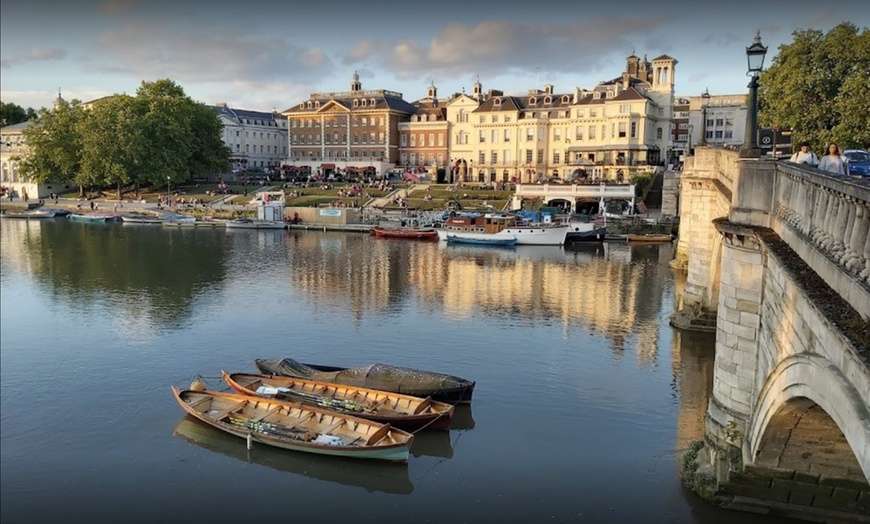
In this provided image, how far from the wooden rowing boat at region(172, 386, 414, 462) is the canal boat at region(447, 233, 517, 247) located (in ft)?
127

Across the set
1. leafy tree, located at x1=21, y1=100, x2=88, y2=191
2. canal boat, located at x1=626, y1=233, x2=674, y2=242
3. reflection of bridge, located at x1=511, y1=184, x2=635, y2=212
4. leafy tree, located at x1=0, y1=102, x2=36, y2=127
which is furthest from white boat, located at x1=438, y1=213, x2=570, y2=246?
leafy tree, located at x1=0, y1=102, x2=36, y2=127

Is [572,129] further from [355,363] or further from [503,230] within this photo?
[355,363]

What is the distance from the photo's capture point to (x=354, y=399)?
19609 mm

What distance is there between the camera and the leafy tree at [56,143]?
85.8 m

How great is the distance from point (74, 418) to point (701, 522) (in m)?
16.0

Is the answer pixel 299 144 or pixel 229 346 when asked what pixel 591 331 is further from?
pixel 299 144

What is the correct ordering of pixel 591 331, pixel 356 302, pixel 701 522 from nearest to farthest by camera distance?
pixel 701 522
pixel 591 331
pixel 356 302

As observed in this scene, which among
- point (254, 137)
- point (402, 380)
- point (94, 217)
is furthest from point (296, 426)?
point (254, 137)

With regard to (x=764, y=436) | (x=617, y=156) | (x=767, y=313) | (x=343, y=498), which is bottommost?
(x=343, y=498)

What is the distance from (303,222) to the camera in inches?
2766

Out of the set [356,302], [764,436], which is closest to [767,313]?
[764,436]

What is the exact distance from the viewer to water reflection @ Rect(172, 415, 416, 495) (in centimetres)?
1627

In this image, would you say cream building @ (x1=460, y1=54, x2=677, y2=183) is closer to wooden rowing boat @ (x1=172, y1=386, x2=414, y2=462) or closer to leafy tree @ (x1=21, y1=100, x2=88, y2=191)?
leafy tree @ (x1=21, y1=100, x2=88, y2=191)

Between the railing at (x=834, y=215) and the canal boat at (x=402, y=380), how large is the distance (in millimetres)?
10753
